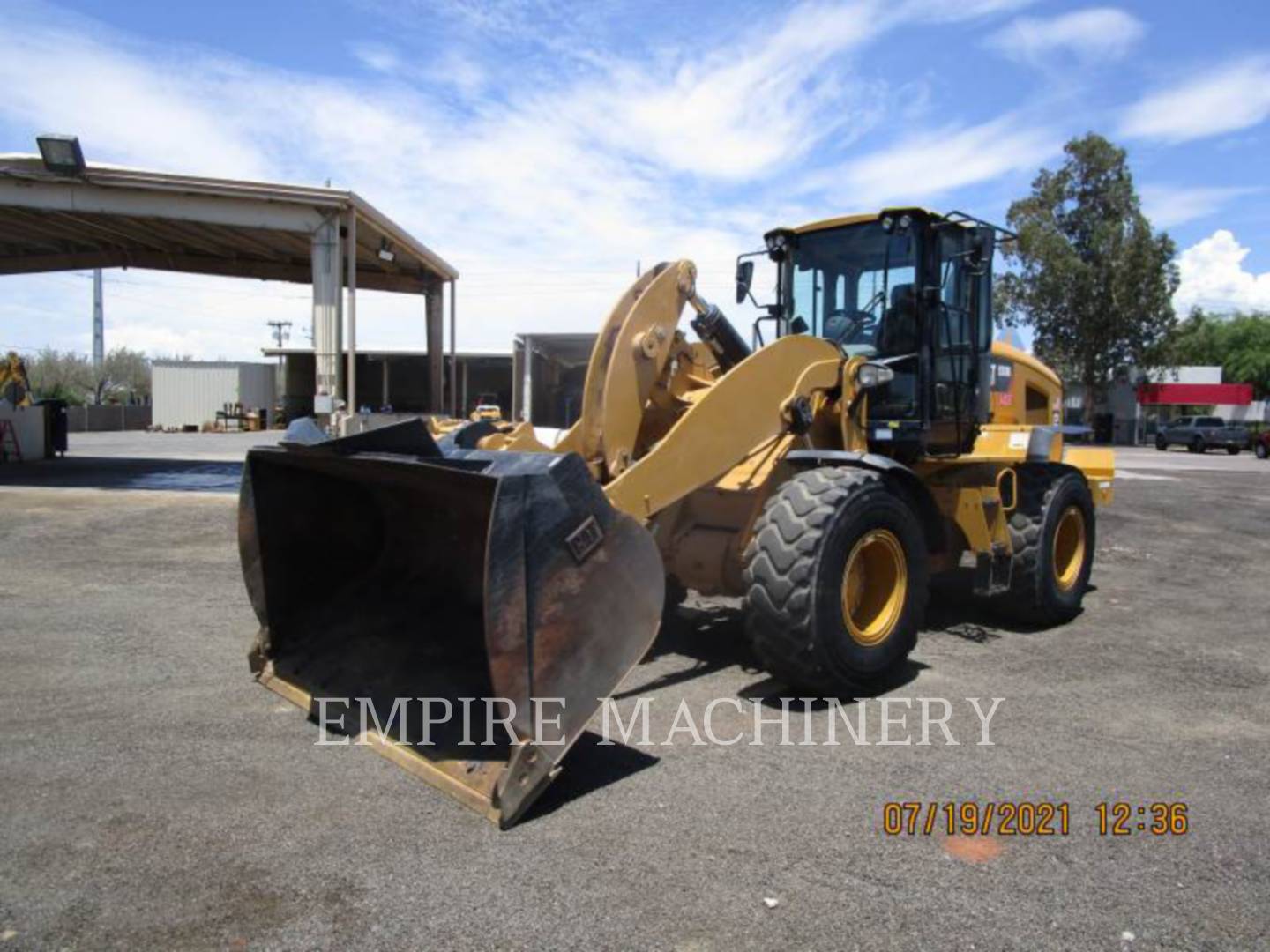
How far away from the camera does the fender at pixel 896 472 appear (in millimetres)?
5098

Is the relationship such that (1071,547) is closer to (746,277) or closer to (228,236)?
(746,277)

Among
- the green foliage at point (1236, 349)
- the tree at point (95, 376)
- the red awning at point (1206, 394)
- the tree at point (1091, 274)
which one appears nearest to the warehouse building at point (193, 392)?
the tree at point (95, 376)

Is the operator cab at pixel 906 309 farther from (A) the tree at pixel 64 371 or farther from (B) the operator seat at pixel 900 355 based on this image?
(A) the tree at pixel 64 371

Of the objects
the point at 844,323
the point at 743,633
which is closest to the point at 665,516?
the point at 743,633

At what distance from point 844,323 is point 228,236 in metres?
15.1

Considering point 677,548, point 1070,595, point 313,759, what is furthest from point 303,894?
point 1070,595

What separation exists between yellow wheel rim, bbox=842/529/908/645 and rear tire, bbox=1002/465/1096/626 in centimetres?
188

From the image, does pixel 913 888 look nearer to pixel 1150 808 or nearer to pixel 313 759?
pixel 1150 808

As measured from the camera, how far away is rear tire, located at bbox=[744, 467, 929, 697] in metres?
4.53

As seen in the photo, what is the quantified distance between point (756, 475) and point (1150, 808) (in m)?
2.54

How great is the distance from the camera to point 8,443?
18562 millimetres

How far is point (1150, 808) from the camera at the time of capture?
145 inches

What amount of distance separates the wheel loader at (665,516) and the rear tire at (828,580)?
1 centimetres

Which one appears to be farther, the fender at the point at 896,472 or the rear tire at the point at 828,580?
the fender at the point at 896,472
